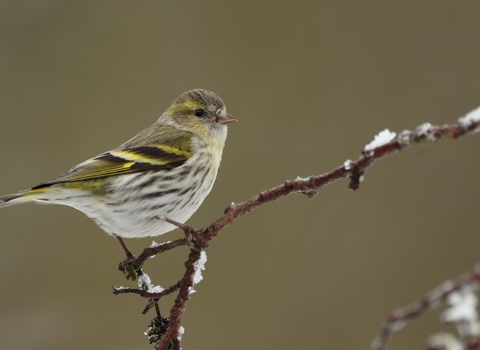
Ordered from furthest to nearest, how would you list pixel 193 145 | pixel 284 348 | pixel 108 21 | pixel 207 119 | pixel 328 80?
1. pixel 108 21
2. pixel 328 80
3. pixel 284 348
4. pixel 207 119
5. pixel 193 145

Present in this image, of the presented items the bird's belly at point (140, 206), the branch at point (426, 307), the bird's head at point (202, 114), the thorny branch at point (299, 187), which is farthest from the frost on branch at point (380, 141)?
the bird's head at point (202, 114)

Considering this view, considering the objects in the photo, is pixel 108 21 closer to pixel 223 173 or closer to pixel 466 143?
pixel 223 173

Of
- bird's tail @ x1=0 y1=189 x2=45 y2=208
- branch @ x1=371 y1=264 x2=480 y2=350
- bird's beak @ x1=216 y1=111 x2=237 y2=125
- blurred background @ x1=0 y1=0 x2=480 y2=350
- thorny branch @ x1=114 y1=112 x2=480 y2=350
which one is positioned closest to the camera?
branch @ x1=371 y1=264 x2=480 y2=350

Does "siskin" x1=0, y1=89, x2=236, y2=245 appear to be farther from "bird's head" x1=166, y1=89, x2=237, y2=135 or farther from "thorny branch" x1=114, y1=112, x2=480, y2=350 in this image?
"thorny branch" x1=114, y1=112, x2=480, y2=350

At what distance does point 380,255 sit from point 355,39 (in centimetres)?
130

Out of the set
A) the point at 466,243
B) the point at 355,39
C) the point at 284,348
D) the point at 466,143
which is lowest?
the point at 284,348

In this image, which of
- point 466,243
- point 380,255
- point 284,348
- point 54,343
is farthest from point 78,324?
point 466,243

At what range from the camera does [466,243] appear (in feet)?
9.11

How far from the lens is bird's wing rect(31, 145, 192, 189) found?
166 cm

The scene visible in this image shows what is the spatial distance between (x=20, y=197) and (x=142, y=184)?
1.16 ft

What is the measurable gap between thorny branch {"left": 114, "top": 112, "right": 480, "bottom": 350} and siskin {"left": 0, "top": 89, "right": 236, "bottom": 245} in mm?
650

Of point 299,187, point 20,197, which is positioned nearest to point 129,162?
point 20,197

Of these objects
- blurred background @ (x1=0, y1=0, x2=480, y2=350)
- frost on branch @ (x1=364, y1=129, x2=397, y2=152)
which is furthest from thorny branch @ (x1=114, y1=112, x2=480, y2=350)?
blurred background @ (x1=0, y1=0, x2=480, y2=350)

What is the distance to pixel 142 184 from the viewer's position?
1658 mm
